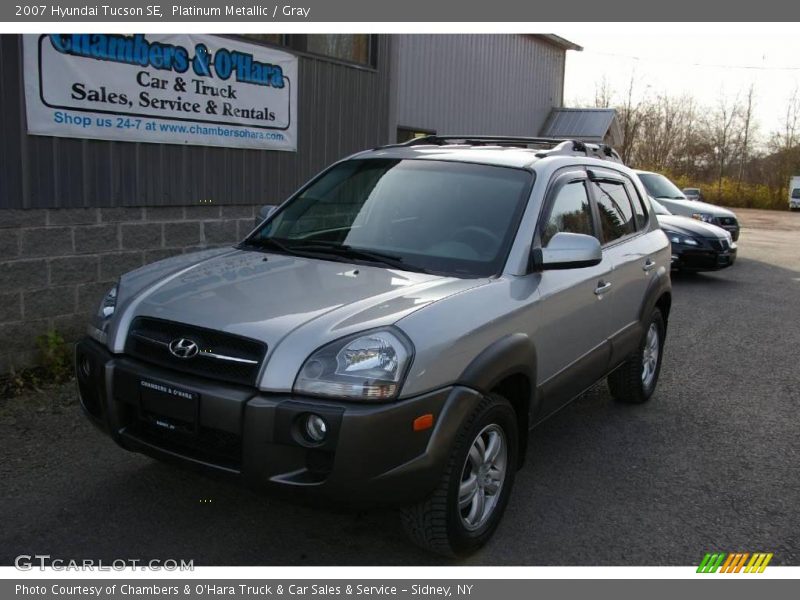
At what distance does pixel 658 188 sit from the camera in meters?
15.9

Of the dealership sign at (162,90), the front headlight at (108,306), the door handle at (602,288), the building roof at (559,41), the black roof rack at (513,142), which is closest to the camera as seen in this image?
the front headlight at (108,306)

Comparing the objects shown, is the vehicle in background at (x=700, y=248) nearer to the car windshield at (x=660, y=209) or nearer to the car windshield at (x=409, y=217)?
the car windshield at (x=660, y=209)

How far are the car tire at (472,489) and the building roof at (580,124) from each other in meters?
19.4

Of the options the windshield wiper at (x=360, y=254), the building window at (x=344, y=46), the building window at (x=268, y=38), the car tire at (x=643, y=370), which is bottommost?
the car tire at (x=643, y=370)

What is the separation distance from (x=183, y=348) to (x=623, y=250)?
3.17 meters

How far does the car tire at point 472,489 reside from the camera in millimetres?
3150

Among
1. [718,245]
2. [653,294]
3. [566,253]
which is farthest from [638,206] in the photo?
[718,245]

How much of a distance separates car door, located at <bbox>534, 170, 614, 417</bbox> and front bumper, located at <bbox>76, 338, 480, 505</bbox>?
90 cm

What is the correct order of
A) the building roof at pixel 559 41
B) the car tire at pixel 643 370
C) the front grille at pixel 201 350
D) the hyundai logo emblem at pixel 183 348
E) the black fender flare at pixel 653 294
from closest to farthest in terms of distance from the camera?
1. the front grille at pixel 201 350
2. the hyundai logo emblem at pixel 183 348
3. the black fender flare at pixel 653 294
4. the car tire at pixel 643 370
5. the building roof at pixel 559 41

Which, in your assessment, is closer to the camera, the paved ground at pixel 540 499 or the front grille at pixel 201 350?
the front grille at pixel 201 350

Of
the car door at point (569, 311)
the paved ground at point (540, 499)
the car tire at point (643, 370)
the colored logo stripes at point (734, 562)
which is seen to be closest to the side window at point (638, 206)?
the car tire at point (643, 370)

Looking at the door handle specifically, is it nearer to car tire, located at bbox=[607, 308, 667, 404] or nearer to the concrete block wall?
car tire, located at bbox=[607, 308, 667, 404]

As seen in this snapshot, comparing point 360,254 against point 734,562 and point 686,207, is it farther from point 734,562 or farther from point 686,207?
point 686,207
